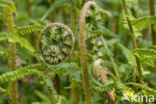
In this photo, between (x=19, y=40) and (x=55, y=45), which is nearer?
(x=19, y=40)

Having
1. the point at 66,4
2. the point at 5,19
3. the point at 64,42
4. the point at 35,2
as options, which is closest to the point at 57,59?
the point at 64,42

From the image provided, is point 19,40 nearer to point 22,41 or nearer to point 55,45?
point 22,41

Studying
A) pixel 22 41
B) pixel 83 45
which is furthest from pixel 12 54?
pixel 83 45

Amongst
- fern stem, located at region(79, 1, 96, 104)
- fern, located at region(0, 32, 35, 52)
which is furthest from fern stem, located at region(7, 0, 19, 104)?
fern stem, located at region(79, 1, 96, 104)

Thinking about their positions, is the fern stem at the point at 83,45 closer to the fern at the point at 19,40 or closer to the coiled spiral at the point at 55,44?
the coiled spiral at the point at 55,44

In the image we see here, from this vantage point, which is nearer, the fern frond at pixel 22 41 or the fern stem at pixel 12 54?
the fern frond at pixel 22 41

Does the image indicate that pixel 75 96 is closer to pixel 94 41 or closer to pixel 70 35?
pixel 94 41

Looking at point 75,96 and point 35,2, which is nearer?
point 75,96

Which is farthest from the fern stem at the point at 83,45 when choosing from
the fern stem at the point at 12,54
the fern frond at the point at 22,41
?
the fern stem at the point at 12,54

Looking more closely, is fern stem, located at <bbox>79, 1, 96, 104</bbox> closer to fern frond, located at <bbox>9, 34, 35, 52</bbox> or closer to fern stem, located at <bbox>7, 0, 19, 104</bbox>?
fern frond, located at <bbox>9, 34, 35, 52</bbox>
